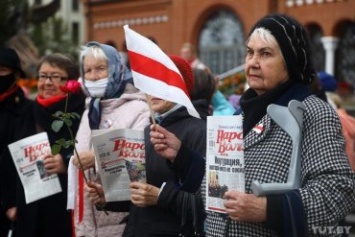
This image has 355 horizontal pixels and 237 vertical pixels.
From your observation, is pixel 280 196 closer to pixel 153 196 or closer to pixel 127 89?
pixel 153 196

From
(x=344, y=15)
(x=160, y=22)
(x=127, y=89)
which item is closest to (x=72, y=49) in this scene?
(x=160, y=22)

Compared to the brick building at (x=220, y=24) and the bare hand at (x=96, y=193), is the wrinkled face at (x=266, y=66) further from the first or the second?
the brick building at (x=220, y=24)

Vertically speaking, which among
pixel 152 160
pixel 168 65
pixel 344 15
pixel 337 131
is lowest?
pixel 152 160

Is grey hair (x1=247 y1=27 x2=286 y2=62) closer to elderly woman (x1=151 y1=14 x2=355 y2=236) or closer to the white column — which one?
elderly woman (x1=151 y1=14 x2=355 y2=236)

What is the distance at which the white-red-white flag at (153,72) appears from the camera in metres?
3.68

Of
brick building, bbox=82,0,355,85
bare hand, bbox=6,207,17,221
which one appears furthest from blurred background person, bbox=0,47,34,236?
brick building, bbox=82,0,355,85

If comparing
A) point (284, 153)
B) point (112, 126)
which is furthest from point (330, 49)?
point (284, 153)

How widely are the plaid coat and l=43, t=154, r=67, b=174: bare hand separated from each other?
2.53 meters

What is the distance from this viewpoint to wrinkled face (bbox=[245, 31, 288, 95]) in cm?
310

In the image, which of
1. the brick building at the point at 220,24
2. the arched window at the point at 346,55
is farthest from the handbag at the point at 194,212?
the arched window at the point at 346,55

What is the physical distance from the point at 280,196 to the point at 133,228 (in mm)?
1469

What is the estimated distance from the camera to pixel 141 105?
4875 mm

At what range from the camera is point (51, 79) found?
19.4ft

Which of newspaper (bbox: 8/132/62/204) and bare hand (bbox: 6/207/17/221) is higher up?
newspaper (bbox: 8/132/62/204)
